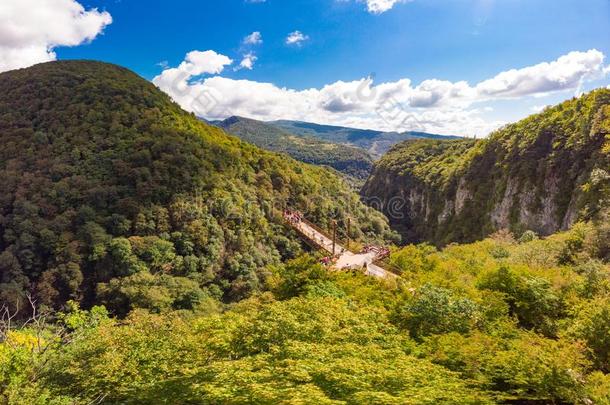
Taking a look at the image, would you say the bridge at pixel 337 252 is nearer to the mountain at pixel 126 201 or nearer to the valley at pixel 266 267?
the valley at pixel 266 267

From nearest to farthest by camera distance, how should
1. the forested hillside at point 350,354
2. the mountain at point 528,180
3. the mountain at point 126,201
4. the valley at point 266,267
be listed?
the forested hillside at point 350,354 < the valley at point 266,267 < the mountain at point 126,201 < the mountain at point 528,180

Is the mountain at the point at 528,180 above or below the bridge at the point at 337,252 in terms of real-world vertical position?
above

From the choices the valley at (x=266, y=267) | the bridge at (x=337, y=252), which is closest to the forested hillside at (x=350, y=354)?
the valley at (x=266, y=267)

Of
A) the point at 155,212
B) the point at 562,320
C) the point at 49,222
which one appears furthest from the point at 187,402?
the point at 49,222

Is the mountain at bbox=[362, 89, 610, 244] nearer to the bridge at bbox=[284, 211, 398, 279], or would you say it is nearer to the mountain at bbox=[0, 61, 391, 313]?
the bridge at bbox=[284, 211, 398, 279]

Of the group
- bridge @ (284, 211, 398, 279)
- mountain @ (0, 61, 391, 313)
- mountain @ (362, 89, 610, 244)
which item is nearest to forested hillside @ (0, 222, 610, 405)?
bridge @ (284, 211, 398, 279)
